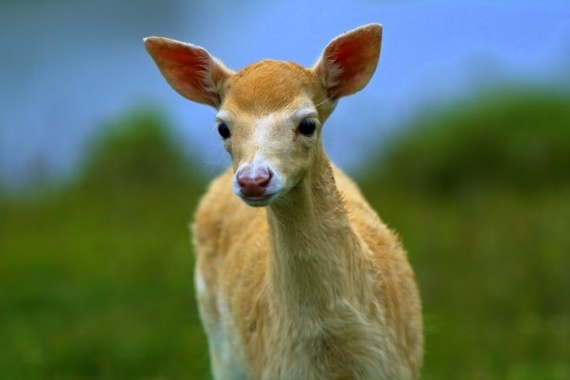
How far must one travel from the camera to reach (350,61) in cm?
667

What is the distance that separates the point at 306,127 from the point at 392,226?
5765 millimetres

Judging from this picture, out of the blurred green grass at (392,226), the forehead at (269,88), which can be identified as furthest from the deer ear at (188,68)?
the blurred green grass at (392,226)

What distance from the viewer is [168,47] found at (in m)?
6.80

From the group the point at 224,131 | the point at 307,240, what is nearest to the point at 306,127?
the point at 224,131

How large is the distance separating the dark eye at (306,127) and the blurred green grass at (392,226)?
281 centimetres

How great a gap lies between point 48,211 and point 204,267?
5.75 m

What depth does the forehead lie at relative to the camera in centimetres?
619

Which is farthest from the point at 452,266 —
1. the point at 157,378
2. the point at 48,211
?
the point at 48,211

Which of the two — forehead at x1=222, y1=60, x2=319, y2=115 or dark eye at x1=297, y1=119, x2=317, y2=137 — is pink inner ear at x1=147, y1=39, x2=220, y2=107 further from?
dark eye at x1=297, y1=119, x2=317, y2=137

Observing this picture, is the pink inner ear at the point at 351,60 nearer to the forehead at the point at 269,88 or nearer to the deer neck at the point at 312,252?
the forehead at the point at 269,88

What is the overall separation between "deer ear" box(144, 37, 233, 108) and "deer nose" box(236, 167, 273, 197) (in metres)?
1.11

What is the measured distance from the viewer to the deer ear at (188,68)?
676 cm

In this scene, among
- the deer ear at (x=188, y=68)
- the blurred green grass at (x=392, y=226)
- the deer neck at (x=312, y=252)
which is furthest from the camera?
the blurred green grass at (x=392, y=226)

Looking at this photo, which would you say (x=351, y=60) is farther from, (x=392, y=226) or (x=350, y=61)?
(x=392, y=226)
